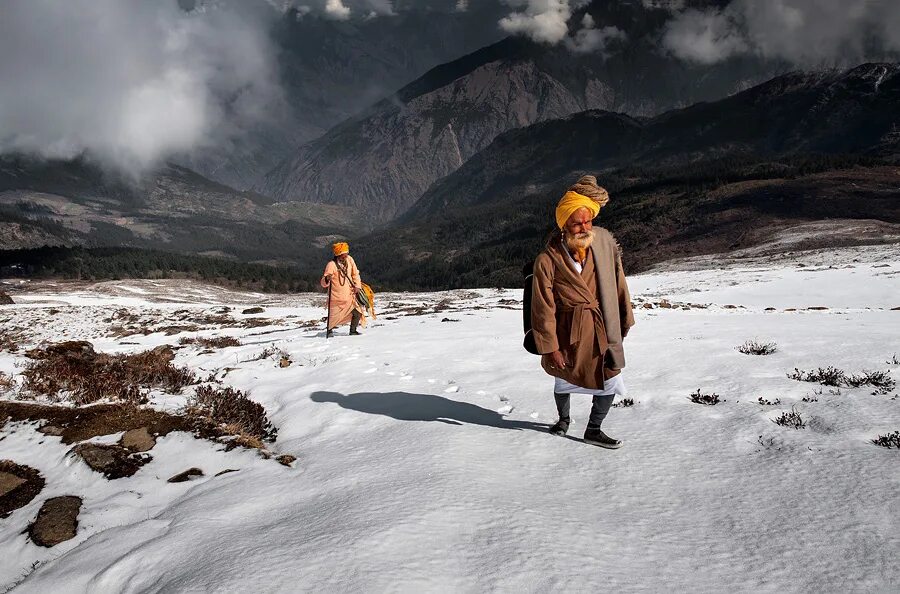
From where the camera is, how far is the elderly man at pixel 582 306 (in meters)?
4.59

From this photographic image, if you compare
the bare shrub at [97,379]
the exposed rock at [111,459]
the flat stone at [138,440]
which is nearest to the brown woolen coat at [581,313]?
the exposed rock at [111,459]

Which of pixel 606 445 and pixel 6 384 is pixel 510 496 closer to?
pixel 606 445

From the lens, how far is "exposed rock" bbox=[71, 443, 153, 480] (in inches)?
167

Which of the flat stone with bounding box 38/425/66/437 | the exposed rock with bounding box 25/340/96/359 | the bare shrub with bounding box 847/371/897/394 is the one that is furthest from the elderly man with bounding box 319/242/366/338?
the bare shrub with bounding box 847/371/897/394

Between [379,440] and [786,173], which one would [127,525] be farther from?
[786,173]

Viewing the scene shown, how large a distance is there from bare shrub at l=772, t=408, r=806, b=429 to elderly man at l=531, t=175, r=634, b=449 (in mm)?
1460

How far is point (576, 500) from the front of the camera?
11.0ft

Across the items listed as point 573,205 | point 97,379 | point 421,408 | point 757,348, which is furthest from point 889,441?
point 97,379

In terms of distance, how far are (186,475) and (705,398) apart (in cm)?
549

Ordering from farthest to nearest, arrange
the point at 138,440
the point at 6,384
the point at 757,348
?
the point at 757,348 → the point at 6,384 → the point at 138,440

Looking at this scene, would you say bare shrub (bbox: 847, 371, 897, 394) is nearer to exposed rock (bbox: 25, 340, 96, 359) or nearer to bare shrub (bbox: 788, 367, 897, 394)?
bare shrub (bbox: 788, 367, 897, 394)

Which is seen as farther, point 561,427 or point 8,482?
point 561,427

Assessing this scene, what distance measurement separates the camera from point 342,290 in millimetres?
14641

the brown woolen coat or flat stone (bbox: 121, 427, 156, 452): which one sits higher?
the brown woolen coat
